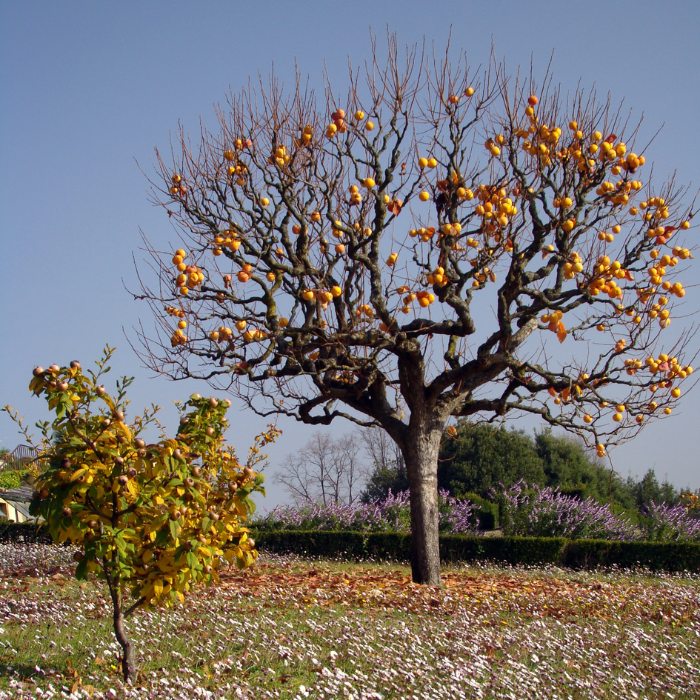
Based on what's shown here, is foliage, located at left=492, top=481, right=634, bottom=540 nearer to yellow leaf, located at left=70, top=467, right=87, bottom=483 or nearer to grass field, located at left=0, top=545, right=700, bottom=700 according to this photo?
grass field, located at left=0, top=545, right=700, bottom=700

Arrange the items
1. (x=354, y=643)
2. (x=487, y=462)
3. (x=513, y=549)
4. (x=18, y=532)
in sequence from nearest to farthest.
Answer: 1. (x=354, y=643)
2. (x=513, y=549)
3. (x=18, y=532)
4. (x=487, y=462)

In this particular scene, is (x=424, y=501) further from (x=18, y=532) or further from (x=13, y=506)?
(x=13, y=506)

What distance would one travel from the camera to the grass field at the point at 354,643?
12.8 feet

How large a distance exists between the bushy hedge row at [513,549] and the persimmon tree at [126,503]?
1004 centimetres

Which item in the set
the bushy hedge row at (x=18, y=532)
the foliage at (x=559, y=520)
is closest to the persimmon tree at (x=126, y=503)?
the foliage at (x=559, y=520)

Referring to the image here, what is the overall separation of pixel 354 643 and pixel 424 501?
13.6ft

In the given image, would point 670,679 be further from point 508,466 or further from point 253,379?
point 508,466

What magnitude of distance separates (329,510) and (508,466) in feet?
35.8

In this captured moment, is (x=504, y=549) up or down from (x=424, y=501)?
down

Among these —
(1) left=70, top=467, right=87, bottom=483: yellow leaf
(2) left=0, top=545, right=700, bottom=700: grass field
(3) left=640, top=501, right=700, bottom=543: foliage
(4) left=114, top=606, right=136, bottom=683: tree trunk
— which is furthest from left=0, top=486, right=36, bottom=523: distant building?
(1) left=70, top=467, right=87, bottom=483: yellow leaf

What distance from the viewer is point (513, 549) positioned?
1294cm

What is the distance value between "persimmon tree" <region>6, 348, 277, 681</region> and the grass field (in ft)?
2.01

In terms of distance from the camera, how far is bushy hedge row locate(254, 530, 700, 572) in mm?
12435

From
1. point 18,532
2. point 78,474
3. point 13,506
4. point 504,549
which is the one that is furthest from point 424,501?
point 13,506
